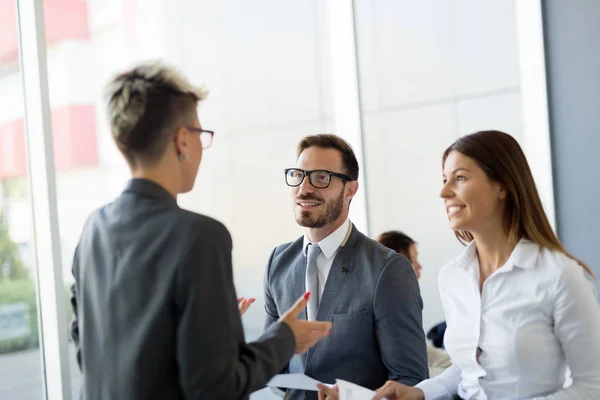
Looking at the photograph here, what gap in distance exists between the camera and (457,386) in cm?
221

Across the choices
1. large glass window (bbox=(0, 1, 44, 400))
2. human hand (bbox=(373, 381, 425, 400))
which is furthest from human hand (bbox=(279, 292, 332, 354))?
large glass window (bbox=(0, 1, 44, 400))

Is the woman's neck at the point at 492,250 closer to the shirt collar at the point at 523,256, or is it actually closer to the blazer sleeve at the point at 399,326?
the shirt collar at the point at 523,256

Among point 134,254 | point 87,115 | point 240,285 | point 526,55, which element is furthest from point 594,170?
point 134,254

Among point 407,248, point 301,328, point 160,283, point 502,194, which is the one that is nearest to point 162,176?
point 160,283

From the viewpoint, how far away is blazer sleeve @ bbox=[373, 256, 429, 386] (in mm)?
2381

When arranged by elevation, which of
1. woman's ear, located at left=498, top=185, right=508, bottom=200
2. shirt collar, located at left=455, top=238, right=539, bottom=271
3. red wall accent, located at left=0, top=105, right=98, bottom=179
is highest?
red wall accent, located at left=0, top=105, right=98, bottom=179

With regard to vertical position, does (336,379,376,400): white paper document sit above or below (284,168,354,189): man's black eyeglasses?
below

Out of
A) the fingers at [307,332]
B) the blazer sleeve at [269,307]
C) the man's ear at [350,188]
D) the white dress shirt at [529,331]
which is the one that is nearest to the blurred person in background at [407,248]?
the man's ear at [350,188]

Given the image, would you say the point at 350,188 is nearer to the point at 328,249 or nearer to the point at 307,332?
the point at 328,249

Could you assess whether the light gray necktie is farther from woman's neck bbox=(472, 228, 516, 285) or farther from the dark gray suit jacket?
the dark gray suit jacket

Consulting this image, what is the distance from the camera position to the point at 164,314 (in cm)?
146

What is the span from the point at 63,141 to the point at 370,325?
1.82 m

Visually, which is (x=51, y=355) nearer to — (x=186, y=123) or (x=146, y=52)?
(x=146, y=52)

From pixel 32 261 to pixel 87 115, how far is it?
769mm
